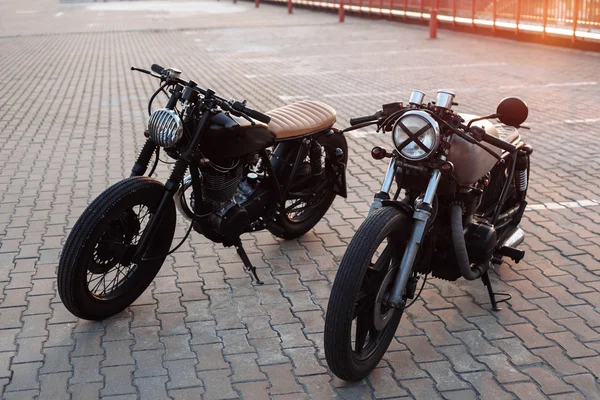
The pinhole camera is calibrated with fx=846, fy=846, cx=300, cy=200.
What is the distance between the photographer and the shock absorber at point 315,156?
548 cm

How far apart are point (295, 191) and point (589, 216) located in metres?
2.26

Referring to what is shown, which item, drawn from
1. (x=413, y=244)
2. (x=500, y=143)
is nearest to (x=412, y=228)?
(x=413, y=244)

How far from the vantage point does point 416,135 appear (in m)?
3.75

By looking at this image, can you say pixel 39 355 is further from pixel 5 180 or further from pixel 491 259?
pixel 5 180

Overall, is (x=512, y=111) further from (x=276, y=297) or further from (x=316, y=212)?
(x=316, y=212)

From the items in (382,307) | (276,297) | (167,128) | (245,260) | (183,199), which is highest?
(167,128)

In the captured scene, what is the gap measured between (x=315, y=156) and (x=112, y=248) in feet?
5.27

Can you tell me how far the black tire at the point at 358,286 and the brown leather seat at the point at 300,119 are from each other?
4.73ft

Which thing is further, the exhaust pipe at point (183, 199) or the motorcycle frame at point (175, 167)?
the exhaust pipe at point (183, 199)

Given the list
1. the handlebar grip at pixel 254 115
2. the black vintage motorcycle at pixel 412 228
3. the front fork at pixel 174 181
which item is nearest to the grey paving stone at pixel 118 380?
the front fork at pixel 174 181

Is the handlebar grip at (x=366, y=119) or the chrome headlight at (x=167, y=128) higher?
the handlebar grip at (x=366, y=119)

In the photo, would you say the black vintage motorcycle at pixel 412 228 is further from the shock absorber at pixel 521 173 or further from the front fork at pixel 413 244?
the shock absorber at pixel 521 173

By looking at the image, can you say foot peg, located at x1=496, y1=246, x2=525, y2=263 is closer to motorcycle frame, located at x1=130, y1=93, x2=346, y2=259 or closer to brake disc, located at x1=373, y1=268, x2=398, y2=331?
brake disc, located at x1=373, y1=268, x2=398, y2=331

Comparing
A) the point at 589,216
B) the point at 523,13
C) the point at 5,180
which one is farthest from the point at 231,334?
the point at 523,13
